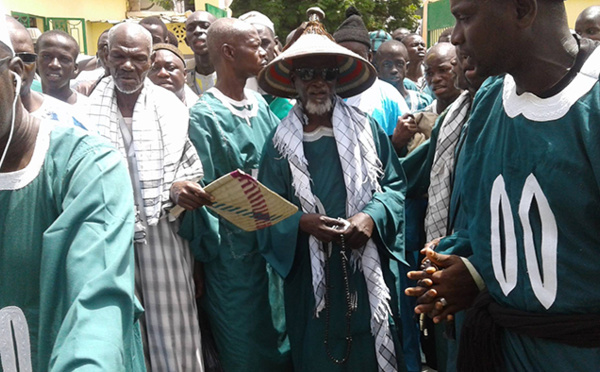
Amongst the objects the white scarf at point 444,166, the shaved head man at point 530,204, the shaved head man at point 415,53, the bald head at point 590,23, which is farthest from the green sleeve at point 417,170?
the shaved head man at point 415,53

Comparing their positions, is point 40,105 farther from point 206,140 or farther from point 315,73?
point 315,73

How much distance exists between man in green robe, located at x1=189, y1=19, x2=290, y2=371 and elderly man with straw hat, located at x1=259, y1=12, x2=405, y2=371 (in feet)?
0.80

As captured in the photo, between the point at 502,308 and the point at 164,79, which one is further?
the point at 164,79

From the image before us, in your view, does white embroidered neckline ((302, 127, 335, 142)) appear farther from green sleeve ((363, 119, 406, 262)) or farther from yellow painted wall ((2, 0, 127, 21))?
yellow painted wall ((2, 0, 127, 21))

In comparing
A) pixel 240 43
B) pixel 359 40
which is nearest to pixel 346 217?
pixel 240 43

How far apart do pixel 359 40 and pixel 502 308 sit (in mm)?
4614

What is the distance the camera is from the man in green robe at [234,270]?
426 centimetres

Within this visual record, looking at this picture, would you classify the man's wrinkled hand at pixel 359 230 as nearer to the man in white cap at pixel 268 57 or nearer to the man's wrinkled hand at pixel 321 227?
the man's wrinkled hand at pixel 321 227

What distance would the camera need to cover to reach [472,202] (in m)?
2.40

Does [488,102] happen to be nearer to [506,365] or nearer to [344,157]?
[506,365]

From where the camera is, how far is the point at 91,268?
169 cm

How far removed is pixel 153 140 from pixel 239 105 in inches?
31.0

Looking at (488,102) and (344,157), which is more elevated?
(488,102)

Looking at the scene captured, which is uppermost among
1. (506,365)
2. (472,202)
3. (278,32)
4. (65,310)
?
(278,32)
